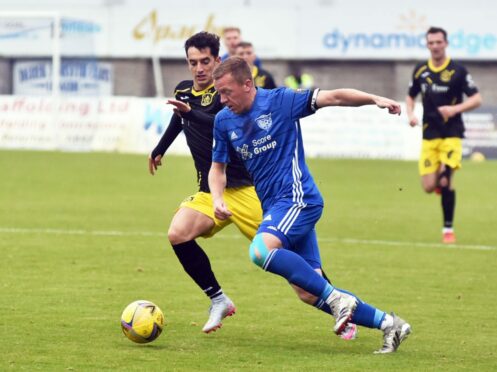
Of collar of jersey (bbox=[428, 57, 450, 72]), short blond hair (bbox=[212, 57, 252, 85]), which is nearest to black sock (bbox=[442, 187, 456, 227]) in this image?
collar of jersey (bbox=[428, 57, 450, 72])

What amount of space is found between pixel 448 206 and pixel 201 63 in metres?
6.72

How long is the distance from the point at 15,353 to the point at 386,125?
22.8 metres

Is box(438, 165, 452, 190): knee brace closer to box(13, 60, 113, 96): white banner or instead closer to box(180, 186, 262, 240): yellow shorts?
box(180, 186, 262, 240): yellow shorts

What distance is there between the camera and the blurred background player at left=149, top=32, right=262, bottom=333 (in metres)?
8.90

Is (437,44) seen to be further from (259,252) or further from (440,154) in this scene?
(259,252)

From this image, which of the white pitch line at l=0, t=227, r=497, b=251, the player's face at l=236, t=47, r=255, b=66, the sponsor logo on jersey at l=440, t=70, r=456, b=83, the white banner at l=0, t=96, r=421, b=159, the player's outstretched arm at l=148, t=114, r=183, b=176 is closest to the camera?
the player's outstretched arm at l=148, t=114, r=183, b=176

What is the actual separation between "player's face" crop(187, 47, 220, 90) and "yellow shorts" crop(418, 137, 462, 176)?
6674 mm

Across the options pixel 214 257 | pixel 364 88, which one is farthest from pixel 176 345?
pixel 364 88

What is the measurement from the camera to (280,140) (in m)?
7.92

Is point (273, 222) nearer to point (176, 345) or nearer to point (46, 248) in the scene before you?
point (176, 345)

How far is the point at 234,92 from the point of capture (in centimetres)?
780

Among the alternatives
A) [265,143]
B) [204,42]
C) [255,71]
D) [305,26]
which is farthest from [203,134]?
[305,26]

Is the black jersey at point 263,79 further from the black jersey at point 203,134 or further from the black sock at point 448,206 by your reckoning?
the black jersey at point 203,134

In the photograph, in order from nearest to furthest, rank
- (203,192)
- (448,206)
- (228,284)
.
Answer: (203,192) → (228,284) → (448,206)
